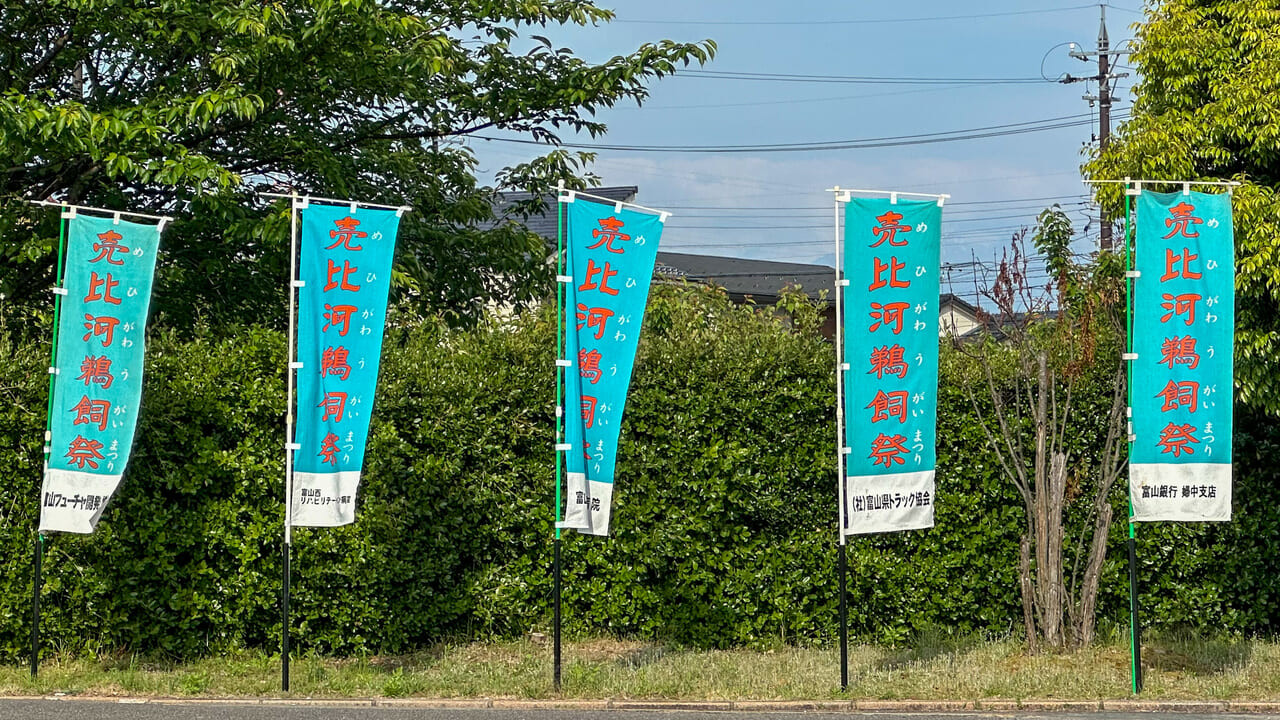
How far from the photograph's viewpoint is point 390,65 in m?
10.4

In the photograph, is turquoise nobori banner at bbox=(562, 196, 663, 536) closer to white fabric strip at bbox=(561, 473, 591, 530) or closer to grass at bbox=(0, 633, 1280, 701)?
white fabric strip at bbox=(561, 473, 591, 530)

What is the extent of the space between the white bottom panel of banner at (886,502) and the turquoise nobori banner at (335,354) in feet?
11.1

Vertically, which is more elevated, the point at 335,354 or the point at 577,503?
the point at 335,354

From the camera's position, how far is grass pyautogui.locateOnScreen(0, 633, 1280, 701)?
820cm

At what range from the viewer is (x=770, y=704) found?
7.96m

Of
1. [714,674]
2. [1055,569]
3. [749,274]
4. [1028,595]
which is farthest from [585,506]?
[749,274]

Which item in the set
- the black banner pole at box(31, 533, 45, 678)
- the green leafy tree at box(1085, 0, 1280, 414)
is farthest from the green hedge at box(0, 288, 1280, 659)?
the black banner pole at box(31, 533, 45, 678)

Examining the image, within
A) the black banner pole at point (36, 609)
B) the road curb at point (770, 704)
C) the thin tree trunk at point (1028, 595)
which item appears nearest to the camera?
the road curb at point (770, 704)

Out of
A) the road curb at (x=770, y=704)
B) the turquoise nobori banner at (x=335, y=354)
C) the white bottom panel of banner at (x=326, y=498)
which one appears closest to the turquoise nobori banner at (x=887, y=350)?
the road curb at (x=770, y=704)

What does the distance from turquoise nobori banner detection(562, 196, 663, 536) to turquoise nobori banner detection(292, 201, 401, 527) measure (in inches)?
52.0

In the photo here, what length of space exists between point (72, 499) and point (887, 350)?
571 centimetres

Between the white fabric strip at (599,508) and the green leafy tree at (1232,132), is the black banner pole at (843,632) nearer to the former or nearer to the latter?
the white fabric strip at (599,508)

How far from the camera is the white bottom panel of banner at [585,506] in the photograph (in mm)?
8172

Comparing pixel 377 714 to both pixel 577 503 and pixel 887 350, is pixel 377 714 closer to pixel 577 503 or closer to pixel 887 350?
pixel 577 503
